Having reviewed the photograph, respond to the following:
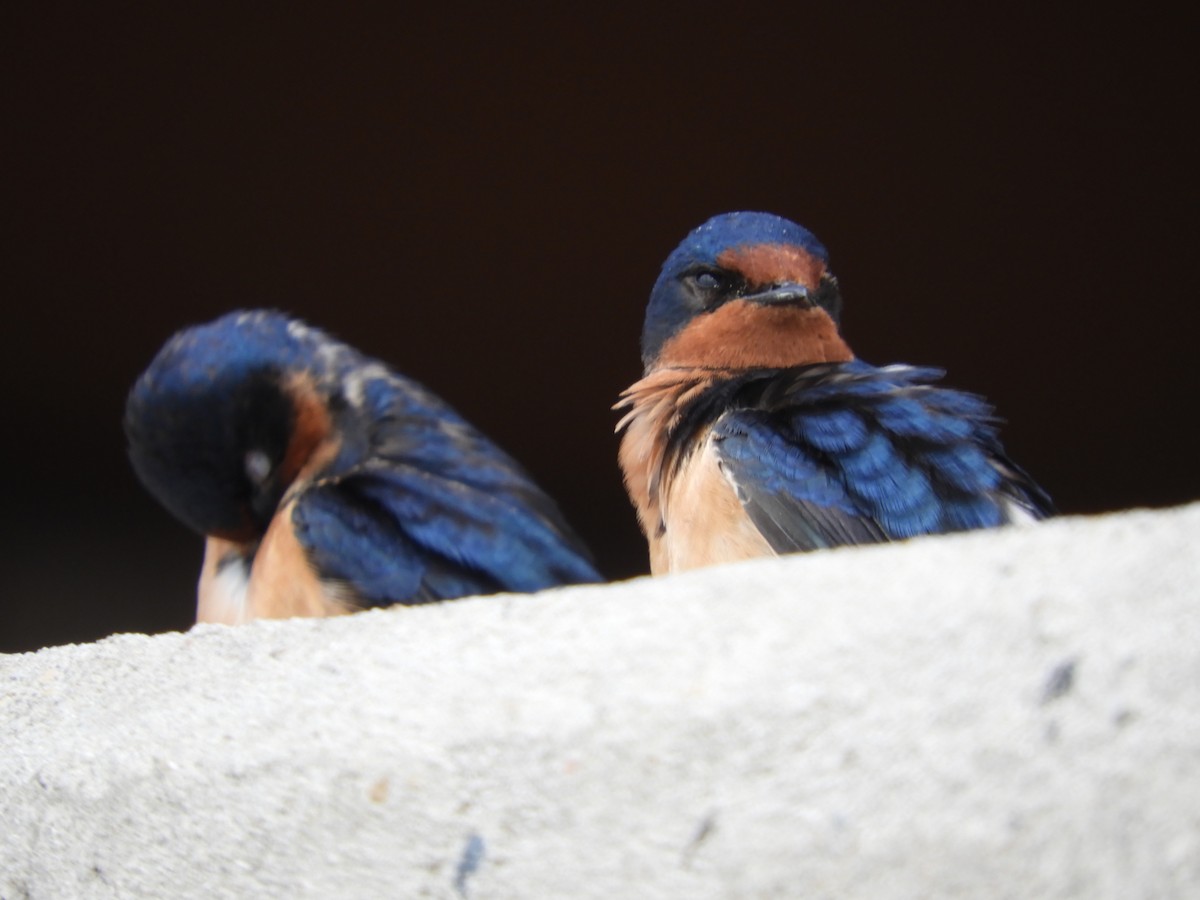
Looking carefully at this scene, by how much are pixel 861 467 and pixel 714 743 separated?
710 millimetres

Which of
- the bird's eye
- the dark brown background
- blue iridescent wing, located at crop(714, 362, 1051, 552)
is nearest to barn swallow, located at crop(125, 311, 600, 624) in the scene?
the bird's eye

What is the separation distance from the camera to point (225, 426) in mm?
1941

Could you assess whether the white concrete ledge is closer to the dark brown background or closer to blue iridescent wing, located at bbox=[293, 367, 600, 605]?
blue iridescent wing, located at bbox=[293, 367, 600, 605]

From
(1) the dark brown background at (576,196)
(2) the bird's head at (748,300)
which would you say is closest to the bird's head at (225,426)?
(2) the bird's head at (748,300)

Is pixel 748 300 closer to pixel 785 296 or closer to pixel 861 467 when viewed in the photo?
pixel 785 296

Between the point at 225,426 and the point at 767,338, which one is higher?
the point at 767,338

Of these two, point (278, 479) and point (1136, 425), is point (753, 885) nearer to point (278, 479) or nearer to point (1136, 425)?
point (278, 479)

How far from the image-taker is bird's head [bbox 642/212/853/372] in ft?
5.79

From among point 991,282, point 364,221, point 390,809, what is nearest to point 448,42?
point 364,221

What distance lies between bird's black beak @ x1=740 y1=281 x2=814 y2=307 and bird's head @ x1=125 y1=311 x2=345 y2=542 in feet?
2.05

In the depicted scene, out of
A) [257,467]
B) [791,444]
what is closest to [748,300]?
[791,444]

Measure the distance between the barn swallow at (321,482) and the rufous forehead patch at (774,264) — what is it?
0.39m

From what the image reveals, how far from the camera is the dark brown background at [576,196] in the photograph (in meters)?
3.02

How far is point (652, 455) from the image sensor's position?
157 cm
